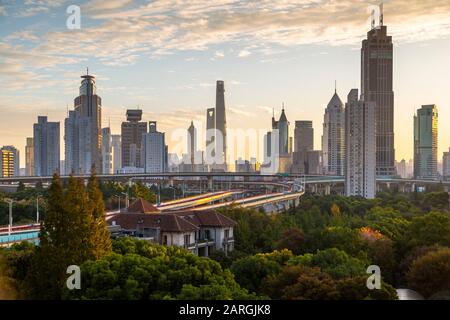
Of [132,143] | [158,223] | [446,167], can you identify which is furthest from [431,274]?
[446,167]

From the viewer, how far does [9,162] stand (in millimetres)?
73438

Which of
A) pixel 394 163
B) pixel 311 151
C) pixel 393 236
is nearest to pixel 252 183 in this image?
pixel 311 151

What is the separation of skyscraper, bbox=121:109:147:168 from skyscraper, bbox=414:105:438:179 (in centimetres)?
3371

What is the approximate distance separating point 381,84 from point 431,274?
11969cm

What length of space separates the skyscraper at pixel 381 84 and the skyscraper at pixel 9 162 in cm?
6403

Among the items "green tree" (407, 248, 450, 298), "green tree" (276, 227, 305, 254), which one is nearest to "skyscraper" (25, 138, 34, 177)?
"green tree" (276, 227, 305, 254)

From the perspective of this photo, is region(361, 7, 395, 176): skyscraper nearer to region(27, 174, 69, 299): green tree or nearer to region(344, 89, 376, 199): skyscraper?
region(344, 89, 376, 199): skyscraper

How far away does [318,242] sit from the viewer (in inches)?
752

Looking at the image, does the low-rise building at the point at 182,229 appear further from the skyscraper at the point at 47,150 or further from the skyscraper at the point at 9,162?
the skyscraper at the point at 9,162

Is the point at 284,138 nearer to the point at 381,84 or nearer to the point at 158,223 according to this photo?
the point at 158,223

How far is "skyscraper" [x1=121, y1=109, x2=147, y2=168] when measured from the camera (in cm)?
8056

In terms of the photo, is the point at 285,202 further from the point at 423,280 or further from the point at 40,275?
the point at 40,275

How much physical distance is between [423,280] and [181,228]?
30.6 feet

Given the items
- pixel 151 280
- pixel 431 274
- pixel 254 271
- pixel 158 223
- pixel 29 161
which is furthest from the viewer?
pixel 29 161
